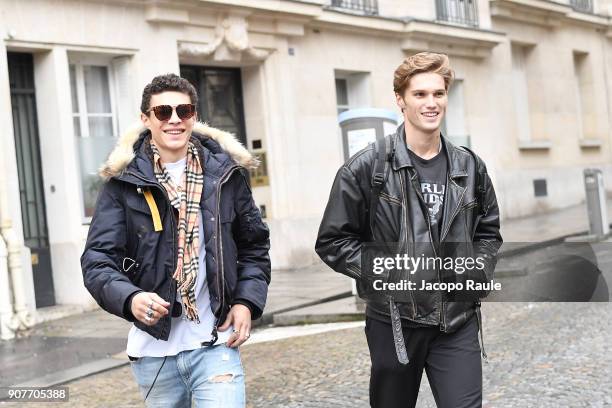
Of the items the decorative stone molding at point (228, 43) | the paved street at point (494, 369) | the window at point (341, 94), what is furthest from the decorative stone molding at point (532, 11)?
the paved street at point (494, 369)

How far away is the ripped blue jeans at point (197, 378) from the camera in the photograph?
3.45 meters

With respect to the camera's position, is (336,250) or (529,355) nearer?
(336,250)

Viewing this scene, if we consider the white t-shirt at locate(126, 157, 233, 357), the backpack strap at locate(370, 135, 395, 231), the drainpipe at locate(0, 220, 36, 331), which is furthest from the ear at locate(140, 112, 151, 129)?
the drainpipe at locate(0, 220, 36, 331)

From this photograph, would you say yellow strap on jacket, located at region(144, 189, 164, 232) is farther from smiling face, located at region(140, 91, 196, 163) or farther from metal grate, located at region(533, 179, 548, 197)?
metal grate, located at region(533, 179, 548, 197)

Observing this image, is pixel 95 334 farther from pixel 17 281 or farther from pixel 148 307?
pixel 148 307

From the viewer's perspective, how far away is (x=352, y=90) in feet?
56.9

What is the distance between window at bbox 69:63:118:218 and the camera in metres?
12.0

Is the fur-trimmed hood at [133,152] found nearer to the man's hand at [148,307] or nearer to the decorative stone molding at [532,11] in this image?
the man's hand at [148,307]

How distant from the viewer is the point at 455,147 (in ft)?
12.5

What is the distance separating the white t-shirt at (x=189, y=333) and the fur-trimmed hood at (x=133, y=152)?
1.09 ft

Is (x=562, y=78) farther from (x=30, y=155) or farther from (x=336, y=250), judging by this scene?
(x=336, y=250)

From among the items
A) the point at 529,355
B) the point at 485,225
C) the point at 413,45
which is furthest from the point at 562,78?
the point at 485,225

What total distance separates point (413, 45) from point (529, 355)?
461 inches

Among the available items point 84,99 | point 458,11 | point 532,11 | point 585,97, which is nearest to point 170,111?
point 84,99
